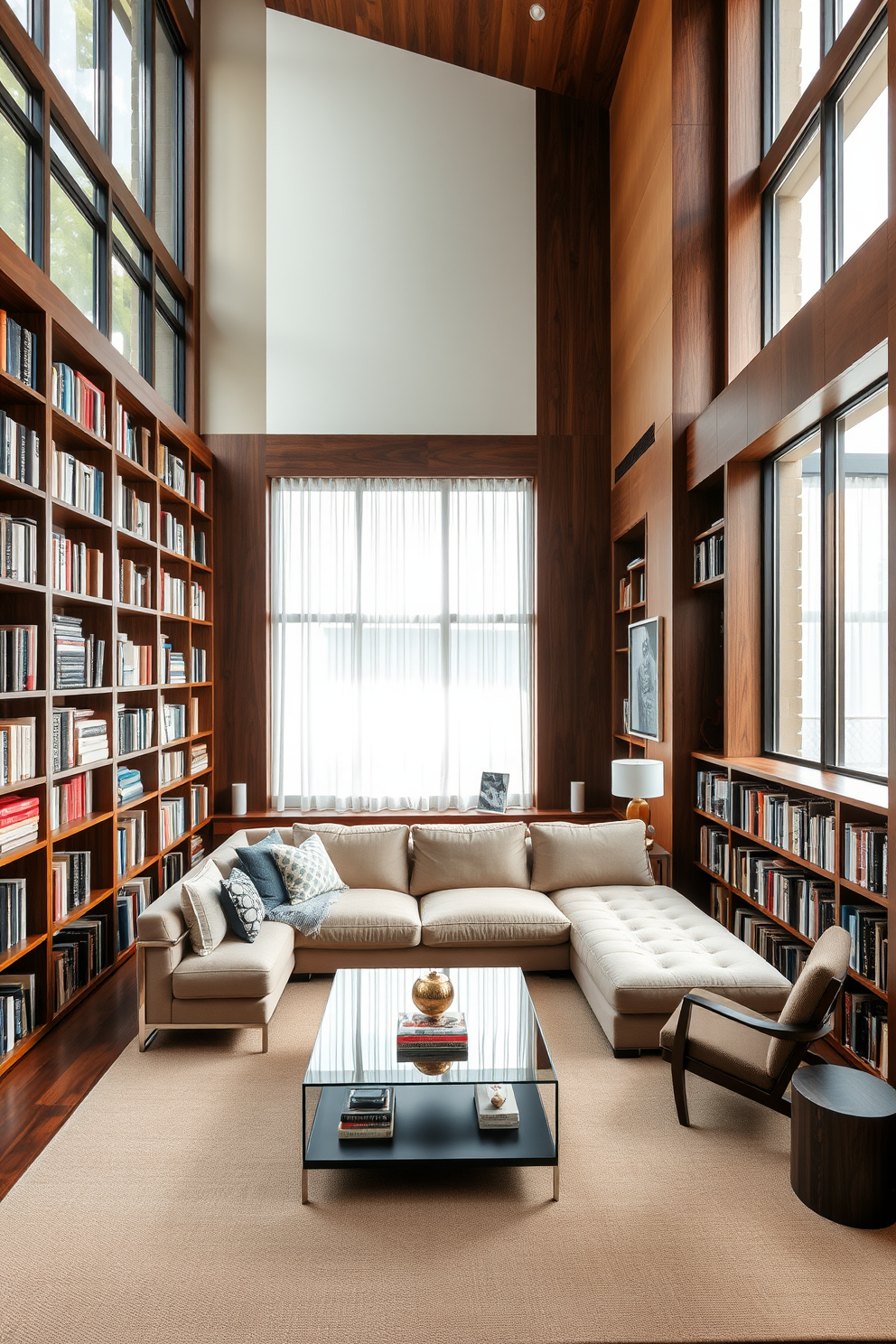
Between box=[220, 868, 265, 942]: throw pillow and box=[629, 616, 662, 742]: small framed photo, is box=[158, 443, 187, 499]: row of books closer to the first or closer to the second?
box=[220, 868, 265, 942]: throw pillow

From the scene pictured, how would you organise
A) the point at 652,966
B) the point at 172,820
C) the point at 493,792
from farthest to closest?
the point at 493,792
the point at 172,820
the point at 652,966

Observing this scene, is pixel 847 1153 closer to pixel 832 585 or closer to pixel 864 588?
pixel 864 588

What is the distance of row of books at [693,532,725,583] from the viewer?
4684mm

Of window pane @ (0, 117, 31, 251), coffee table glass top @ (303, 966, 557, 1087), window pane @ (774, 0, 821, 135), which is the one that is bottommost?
coffee table glass top @ (303, 966, 557, 1087)

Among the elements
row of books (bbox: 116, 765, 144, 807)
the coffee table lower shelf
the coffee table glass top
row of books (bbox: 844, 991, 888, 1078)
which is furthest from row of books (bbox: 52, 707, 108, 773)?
row of books (bbox: 844, 991, 888, 1078)

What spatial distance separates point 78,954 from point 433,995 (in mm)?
2138

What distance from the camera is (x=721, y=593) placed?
497 cm

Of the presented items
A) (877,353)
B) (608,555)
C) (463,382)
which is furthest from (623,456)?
(877,353)

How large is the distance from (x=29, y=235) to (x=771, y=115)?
157 inches

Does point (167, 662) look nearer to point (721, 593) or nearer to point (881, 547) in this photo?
point (721, 593)

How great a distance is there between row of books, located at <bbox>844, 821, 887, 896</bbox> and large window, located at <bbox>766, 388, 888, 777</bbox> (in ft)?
1.52

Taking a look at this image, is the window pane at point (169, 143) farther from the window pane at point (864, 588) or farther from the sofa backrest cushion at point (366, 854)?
the window pane at point (864, 588)

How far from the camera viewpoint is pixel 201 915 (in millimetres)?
3701

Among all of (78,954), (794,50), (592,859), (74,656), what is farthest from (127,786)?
(794,50)
